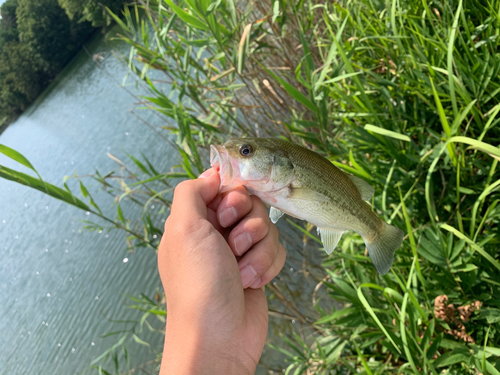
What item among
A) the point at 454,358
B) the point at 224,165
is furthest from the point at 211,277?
the point at 454,358

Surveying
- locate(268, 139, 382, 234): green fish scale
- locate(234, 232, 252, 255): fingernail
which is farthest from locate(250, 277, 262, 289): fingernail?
locate(268, 139, 382, 234): green fish scale

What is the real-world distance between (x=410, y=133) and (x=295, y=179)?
1.71 meters

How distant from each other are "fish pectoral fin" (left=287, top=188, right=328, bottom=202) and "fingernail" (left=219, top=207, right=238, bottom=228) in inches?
11.2

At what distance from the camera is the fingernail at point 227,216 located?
1540mm

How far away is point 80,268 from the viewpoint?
10.3 m

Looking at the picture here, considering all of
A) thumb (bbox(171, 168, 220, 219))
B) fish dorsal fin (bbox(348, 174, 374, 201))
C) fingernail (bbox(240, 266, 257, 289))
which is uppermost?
thumb (bbox(171, 168, 220, 219))

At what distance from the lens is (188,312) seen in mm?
1368

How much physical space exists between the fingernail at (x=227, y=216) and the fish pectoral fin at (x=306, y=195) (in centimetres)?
28

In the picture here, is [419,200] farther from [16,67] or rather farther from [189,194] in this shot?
[16,67]

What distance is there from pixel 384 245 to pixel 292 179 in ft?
1.95

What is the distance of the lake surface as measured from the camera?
637 cm

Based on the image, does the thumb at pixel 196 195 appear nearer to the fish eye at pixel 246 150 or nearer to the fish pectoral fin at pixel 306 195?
the fish eye at pixel 246 150

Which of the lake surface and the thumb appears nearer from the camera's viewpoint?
the thumb

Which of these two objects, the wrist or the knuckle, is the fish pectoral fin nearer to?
the knuckle
